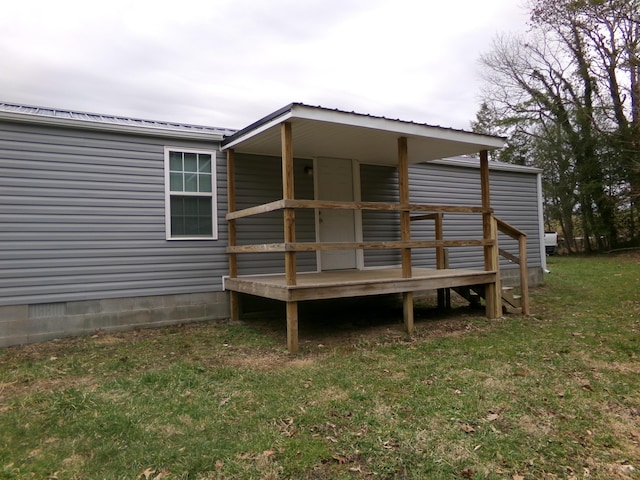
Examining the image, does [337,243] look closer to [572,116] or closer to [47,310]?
[47,310]

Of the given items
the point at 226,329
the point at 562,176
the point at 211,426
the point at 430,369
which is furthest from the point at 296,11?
the point at 562,176

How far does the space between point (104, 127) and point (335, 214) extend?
410 cm

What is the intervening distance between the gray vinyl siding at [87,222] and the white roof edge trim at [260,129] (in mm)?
600

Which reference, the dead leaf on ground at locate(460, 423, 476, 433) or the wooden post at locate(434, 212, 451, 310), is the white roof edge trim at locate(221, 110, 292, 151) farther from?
the wooden post at locate(434, 212, 451, 310)

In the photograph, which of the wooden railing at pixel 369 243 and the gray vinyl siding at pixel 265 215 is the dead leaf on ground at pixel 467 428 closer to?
the wooden railing at pixel 369 243

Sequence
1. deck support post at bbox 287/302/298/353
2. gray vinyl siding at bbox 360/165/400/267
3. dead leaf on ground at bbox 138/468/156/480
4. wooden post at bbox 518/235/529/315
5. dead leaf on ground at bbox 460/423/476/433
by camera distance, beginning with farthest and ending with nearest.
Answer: gray vinyl siding at bbox 360/165/400/267 → wooden post at bbox 518/235/529/315 → deck support post at bbox 287/302/298/353 → dead leaf on ground at bbox 460/423/476/433 → dead leaf on ground at bbox 138/468/156/480

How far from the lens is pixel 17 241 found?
225 inches

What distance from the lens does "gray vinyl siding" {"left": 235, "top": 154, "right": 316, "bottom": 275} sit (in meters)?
7.34

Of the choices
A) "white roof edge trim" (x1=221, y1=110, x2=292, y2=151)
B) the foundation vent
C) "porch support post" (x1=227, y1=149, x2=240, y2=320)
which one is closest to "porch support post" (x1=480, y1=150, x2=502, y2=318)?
"white roof edge trim" (x1=221, y1=110, x2=292, y2=151)

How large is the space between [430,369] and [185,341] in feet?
10.6

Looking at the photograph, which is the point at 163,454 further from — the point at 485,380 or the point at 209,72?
the point at 209,72

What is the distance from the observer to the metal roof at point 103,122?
228 inches

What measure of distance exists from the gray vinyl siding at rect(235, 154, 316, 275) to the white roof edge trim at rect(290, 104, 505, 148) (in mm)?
2302

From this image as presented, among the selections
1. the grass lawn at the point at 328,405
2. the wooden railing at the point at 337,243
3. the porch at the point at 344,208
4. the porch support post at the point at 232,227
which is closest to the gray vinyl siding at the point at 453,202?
the porch at the point at 344,208
